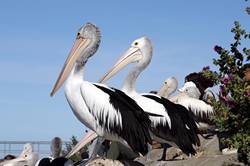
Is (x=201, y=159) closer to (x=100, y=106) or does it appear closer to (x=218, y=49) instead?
(x=100, y=106)

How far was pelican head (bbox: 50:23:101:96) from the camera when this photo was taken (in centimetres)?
797

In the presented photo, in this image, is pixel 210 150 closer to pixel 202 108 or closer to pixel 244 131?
pixel 202 108

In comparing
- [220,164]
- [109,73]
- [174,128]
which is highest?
[109,73]

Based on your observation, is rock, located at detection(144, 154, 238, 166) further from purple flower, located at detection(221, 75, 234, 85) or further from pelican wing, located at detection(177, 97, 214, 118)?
pelican wing, located at detection(177, 97, 214, 118)

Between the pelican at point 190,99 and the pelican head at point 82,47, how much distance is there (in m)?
5.36

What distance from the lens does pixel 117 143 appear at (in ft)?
24.9

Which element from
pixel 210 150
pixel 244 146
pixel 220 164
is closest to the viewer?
pixel 244 146

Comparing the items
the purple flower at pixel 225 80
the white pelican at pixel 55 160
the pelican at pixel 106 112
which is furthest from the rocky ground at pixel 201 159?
the purple flower at pixel 225 80

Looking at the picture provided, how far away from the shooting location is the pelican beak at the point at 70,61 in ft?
26.3

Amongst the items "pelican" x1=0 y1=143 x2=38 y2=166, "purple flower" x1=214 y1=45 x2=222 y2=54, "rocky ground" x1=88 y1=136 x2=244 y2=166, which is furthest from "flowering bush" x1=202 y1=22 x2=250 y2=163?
"pelican" x1=0 y1=143 x2=38 y2=166

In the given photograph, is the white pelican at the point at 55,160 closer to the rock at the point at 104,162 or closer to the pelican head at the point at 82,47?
the pelican head at the point at 82,47

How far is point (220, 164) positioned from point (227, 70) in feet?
7.83

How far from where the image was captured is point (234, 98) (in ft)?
20.2

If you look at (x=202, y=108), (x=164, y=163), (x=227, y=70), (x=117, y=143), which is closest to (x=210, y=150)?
(x=202, y=108)
